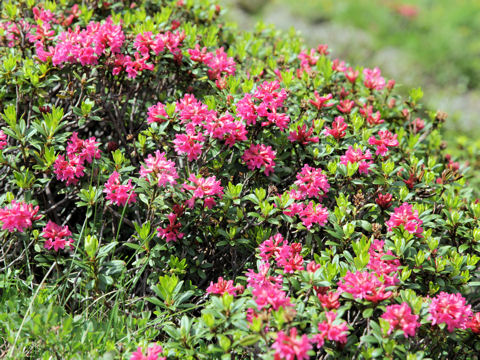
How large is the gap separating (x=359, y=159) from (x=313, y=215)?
473mm

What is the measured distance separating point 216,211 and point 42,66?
1.35 m

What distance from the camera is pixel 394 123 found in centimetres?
371

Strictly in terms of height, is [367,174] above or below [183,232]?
above

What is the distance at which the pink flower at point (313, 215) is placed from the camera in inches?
98.7

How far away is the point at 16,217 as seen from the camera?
2379 mm

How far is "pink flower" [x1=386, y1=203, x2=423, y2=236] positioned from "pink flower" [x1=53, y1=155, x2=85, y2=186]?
1.74 meters

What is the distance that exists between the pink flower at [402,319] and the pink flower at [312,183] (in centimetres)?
79

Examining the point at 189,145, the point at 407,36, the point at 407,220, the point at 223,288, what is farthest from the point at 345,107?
the point at 407,36

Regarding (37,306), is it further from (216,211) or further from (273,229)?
(273,229)

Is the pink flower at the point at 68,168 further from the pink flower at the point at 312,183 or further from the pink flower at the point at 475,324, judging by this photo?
the pink flower at the point at 475,324

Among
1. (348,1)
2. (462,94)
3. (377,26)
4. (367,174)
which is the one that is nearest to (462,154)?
(367,174)

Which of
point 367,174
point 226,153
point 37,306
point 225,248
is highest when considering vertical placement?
point 367,174

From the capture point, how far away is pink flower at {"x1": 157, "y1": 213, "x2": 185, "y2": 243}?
2488 mm

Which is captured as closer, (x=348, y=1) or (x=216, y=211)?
(x=216, y=211)
